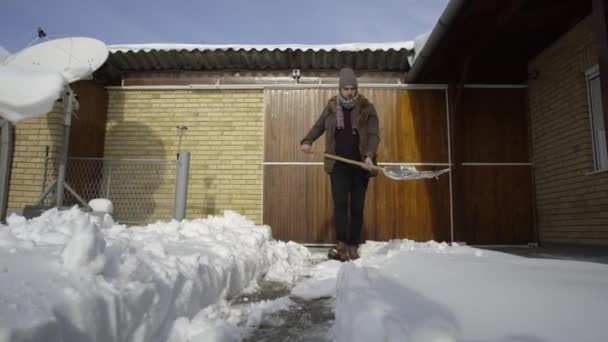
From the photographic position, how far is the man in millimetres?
3717

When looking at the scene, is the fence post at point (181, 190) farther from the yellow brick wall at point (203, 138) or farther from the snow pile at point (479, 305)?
the snow pile at point (479, 305)

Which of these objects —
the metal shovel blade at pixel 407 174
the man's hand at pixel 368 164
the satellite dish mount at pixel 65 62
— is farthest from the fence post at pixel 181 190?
the metal shovel blade at pixel 407 174

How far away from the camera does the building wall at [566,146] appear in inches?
172

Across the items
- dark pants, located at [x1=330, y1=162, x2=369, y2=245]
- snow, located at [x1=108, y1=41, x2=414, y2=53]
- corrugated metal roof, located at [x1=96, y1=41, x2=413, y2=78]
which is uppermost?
snow, located at [x1=108, y1=41, x2=414, y2=53]

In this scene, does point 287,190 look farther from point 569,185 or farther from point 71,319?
point 71,319

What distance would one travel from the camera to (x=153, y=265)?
171 centimetres

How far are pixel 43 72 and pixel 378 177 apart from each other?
15.2 ft

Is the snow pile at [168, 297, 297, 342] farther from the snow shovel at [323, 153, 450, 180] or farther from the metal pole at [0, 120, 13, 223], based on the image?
the metal pole at [0, 120, 13, 223]

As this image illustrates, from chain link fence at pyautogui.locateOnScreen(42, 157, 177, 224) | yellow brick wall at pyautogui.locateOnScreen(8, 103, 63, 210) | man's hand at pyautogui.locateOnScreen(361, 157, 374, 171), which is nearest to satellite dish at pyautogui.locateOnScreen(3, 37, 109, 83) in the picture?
yellow brick wall at pyautogui.locateOnScreen(8, 103, 63, 210)

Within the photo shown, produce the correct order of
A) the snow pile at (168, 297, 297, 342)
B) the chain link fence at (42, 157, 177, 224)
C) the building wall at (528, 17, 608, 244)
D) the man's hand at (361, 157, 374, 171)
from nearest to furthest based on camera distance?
the snow pile at (168, 297, 297, 342) → the man's hand at (361, 157, 374, 171) → the building wall at (528, 17, 608, 244) → the chain link fence at (42, 157, 177, 224)

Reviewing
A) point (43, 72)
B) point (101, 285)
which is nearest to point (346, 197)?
point (101, 285)

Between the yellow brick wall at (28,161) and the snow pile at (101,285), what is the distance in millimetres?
3248

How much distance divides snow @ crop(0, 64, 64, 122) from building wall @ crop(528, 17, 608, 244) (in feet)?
20.0

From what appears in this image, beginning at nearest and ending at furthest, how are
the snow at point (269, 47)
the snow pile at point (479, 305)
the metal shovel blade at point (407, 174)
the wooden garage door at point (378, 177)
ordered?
the snow pile at point (479, 305)
the metal shovel blade at point (407, 174)
the snow at point (269, 47)
the wooden garage door at point (378, 177)
